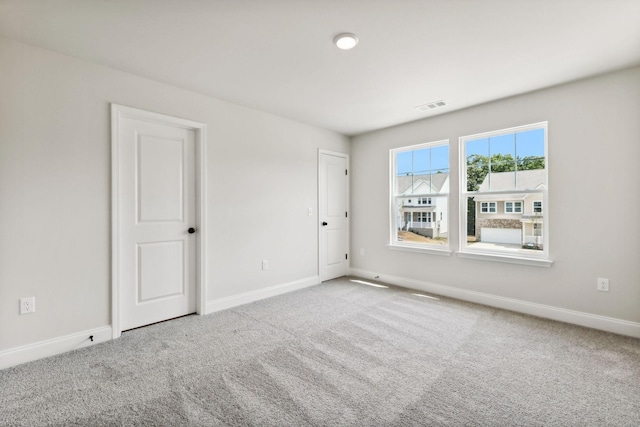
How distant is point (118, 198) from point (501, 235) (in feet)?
13.7

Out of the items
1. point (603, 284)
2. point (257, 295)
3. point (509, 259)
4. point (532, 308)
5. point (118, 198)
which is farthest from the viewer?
point (257, 295)

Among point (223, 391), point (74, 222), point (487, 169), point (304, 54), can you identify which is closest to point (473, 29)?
point (304, 54)

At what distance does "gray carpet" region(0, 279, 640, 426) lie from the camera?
1668 millimetres

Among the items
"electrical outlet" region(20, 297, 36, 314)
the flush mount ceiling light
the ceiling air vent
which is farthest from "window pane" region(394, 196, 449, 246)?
"electrical outlet" region(20, 297, 36, 314)

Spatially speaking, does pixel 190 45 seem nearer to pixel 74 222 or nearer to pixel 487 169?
pixel 74 222

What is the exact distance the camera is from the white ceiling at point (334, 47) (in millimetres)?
1873

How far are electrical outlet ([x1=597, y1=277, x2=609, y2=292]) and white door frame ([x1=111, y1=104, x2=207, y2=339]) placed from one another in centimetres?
405

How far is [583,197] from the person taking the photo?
292 cm

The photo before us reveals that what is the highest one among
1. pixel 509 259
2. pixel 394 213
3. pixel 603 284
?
pixel 394 213

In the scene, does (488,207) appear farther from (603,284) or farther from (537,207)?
(603,284)

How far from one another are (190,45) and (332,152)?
9.09 feet

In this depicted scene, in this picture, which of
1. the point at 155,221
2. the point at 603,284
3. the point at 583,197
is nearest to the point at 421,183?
the point at 583,197

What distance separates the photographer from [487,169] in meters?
3.63

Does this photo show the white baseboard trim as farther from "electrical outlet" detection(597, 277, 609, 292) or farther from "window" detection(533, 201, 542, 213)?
"electrical outlet" detection(597, 277, 609, 292)
